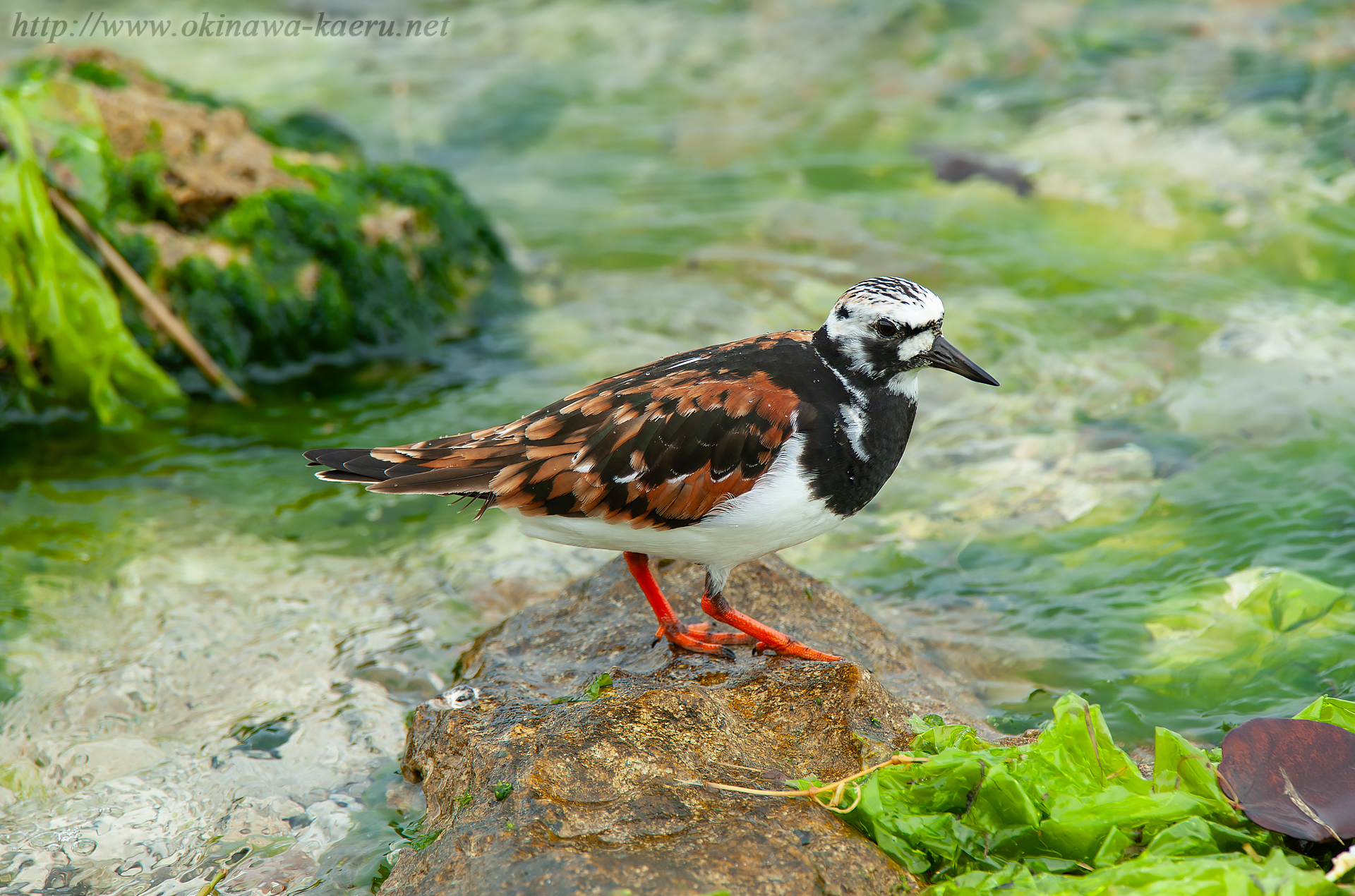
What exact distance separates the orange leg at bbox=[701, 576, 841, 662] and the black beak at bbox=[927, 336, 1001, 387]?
1237 mm

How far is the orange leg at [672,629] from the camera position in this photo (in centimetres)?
448

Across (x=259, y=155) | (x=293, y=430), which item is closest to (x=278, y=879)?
(x=293, y=430)

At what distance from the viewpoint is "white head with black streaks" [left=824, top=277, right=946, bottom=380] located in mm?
4281

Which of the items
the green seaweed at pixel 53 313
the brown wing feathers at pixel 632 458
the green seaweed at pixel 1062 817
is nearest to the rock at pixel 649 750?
the green seaweed at pixel 1062 817

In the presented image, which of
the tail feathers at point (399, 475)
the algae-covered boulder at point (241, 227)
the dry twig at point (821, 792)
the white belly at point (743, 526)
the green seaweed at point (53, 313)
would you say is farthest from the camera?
the algae-covered boulder at point (241, 227)

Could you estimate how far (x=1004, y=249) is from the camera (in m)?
9.65

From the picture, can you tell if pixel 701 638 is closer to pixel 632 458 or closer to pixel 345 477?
pixel 632 458

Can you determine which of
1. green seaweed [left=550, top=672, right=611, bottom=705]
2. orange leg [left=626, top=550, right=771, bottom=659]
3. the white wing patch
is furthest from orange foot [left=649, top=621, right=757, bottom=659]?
the white wing patch

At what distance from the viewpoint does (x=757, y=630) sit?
446 cm

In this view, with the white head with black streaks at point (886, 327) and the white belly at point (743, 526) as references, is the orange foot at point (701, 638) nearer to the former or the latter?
the white belly at point (743, 526)

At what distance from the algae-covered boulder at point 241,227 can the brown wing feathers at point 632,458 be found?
→ 4201 mm

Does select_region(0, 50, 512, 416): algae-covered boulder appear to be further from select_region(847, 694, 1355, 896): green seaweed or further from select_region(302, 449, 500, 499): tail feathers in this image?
select_region(847, 694, 1355, 896): green seaweed

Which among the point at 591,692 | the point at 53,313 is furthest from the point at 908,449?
the point at 53,313

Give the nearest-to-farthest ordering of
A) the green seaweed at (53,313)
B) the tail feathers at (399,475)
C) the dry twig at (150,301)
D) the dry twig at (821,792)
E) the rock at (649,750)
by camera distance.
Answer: the rock at (649,750) → the dry twig at (821,792) → the tail feathers at (399,475) → the green seaweed at (53,313) → the dry twig at (150,301)
